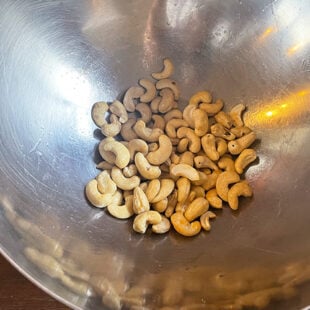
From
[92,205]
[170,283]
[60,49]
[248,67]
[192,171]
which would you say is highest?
[248,67]

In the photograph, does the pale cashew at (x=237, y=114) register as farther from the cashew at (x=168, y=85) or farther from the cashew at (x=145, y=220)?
the cashew at (x=145, y=220)

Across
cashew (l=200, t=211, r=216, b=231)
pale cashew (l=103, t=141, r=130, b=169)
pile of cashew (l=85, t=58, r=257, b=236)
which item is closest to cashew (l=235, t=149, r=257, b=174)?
pile of cashew (l=85, t=58, r=257, b=236)

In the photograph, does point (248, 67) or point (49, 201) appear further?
point (248, 67)

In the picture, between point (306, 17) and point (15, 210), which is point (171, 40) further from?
point (15, 210)

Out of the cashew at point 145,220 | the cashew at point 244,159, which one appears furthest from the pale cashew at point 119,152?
the cashew at point 244,159

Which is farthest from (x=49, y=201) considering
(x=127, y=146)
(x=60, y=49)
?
(x=60, y=49)

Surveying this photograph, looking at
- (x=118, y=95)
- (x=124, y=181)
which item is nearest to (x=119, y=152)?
(x=124, y=181)

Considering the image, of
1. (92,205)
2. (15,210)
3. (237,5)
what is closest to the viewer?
(15,210)

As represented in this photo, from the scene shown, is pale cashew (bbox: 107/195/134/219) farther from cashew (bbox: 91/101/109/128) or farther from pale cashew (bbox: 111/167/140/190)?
cashew (bbox: 91/101/109/128)
